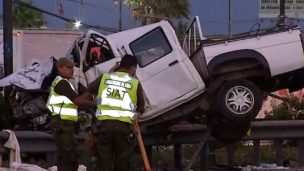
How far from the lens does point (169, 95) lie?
38.0 feet

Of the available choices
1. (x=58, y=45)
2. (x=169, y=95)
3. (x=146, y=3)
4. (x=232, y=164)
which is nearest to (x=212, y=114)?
(x=169, y=95)

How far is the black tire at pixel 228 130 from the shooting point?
11.5m

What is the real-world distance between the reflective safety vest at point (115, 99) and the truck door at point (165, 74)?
11.3ft

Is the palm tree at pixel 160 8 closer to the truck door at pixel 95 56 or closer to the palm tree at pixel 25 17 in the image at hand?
the palm tree at pixel 25 17

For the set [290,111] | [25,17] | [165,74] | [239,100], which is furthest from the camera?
[25,17]

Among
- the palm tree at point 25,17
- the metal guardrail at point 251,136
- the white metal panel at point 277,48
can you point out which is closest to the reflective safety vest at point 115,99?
the white metal panel at point 277,48

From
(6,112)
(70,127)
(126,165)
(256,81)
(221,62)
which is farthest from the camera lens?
(6,112)

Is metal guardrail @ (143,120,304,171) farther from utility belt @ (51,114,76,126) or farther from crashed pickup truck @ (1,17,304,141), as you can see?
utility belt @ (51,114,76,126)

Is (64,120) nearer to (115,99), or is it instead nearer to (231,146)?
(115,99)

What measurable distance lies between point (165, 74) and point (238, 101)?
1.25 metres

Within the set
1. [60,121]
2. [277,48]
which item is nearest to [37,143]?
[60,121]

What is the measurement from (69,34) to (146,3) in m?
24.6

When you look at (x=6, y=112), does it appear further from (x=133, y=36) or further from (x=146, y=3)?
(x=146, y=3)

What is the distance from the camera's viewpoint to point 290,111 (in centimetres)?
1742
